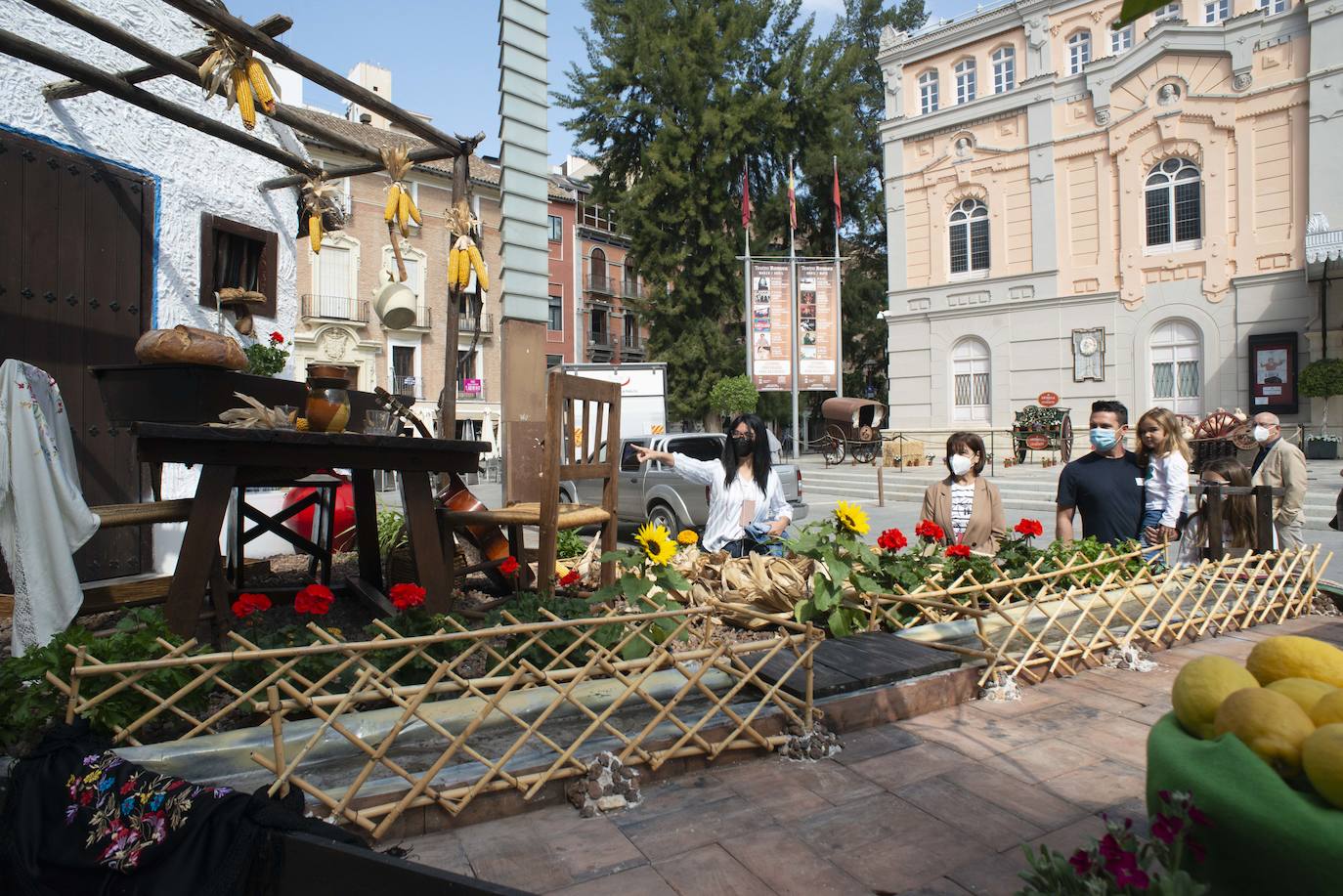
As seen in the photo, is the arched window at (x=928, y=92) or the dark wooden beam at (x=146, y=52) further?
the arched window at (x=928, y=92)

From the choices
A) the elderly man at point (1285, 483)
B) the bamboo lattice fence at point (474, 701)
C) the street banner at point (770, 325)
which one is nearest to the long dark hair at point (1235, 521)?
the elderly man at point (1285, 483)

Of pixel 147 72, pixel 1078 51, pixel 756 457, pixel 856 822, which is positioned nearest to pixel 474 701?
pixel 856 822

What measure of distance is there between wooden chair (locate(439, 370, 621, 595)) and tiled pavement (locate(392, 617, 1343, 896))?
5.29 feet

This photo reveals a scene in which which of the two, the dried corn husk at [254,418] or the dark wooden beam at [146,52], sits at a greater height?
the dark wooden beam at [146,52]

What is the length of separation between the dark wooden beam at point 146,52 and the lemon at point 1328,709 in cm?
549

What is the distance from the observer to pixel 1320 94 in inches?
783

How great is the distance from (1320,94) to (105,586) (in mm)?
26183

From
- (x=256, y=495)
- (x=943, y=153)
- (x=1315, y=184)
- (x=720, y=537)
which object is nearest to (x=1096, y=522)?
(x=720, y=537)

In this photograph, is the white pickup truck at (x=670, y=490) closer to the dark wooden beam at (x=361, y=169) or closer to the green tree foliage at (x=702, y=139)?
the dark wooden beam at (x=361, y=169)

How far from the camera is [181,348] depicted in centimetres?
375

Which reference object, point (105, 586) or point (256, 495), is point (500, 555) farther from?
point (256, 495)

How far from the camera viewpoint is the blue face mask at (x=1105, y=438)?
5320 millimetres

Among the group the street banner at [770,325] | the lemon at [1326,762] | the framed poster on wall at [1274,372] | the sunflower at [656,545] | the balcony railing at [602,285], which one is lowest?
the lemon at [1326,762]

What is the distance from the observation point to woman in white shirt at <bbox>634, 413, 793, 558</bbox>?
545cm
